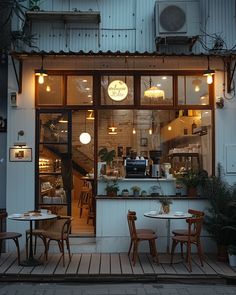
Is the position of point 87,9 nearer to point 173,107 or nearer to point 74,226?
point 173,107

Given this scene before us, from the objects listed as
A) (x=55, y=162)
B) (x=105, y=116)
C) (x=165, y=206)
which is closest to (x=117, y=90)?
(x=105, y=116)

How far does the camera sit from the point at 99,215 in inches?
397

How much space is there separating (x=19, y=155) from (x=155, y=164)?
3.10 meters

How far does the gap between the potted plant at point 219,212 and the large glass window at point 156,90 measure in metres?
2.11

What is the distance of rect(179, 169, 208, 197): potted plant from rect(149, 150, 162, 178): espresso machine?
601 mm

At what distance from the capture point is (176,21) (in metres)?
10.5

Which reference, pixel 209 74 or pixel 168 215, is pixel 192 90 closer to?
pixel 209 74

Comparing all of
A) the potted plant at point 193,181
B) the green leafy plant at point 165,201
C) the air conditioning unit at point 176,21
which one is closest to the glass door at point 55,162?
the green leafy plant at point 165,201

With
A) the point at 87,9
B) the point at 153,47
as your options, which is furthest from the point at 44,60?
the point at 153,47

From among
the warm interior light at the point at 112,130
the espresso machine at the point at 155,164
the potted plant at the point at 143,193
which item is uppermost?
the warm interior light at the point at 112,130

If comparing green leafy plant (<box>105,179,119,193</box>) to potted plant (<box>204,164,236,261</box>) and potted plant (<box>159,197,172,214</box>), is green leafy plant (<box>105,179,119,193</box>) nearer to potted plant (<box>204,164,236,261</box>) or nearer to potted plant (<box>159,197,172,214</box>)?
potted plant (<box>159,197,172,214</box>)

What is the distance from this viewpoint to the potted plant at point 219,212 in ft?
30.5

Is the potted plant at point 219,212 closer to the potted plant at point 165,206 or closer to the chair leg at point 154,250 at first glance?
the potted plant at point 165,206

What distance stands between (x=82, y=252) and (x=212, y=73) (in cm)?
479
